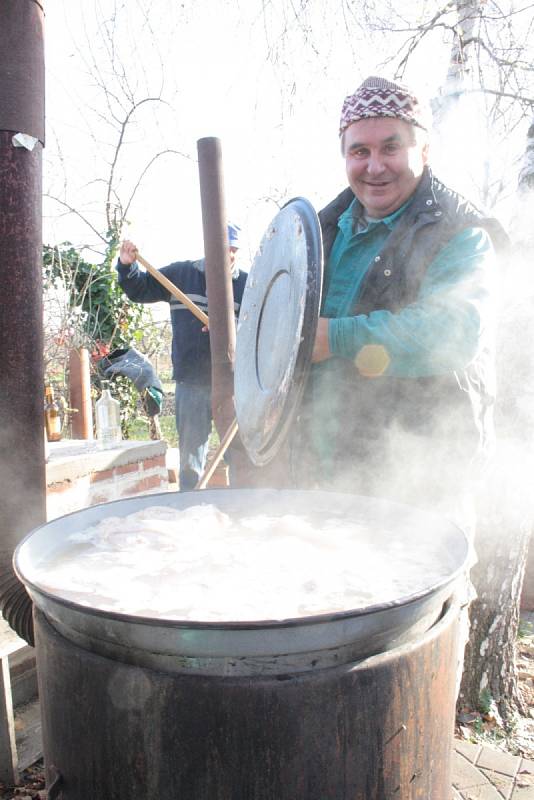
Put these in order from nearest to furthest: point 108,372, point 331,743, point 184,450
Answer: point 331,743
point 184,450
point 108,372

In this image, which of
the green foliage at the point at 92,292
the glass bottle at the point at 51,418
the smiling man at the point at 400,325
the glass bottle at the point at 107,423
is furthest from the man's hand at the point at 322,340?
the green foliage at the point at 92,292

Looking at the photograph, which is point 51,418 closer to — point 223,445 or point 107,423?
point 107,423

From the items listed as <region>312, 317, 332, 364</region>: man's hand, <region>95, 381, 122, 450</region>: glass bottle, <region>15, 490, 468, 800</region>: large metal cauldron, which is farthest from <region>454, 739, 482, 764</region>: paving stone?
<region>95, 381, 122, 450</region>: glass bottle

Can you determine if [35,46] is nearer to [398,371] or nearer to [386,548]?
[398,371]

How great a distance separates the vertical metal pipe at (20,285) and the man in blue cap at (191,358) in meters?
2.80

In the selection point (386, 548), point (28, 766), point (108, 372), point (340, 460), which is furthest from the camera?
point (108, 372)

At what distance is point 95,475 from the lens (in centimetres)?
365

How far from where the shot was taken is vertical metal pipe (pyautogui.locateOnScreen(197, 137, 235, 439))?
2678mm

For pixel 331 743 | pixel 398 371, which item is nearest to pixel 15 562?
pixel 331 743

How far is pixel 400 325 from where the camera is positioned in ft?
6.05

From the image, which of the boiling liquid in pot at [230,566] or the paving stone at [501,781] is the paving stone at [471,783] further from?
the boiling liquid in pot at [230,566]

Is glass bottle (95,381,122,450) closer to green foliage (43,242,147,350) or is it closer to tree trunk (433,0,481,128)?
tree trunk (433,0,481,128)

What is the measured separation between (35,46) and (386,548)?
202 cm

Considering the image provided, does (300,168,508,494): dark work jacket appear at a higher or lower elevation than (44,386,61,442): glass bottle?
higher
